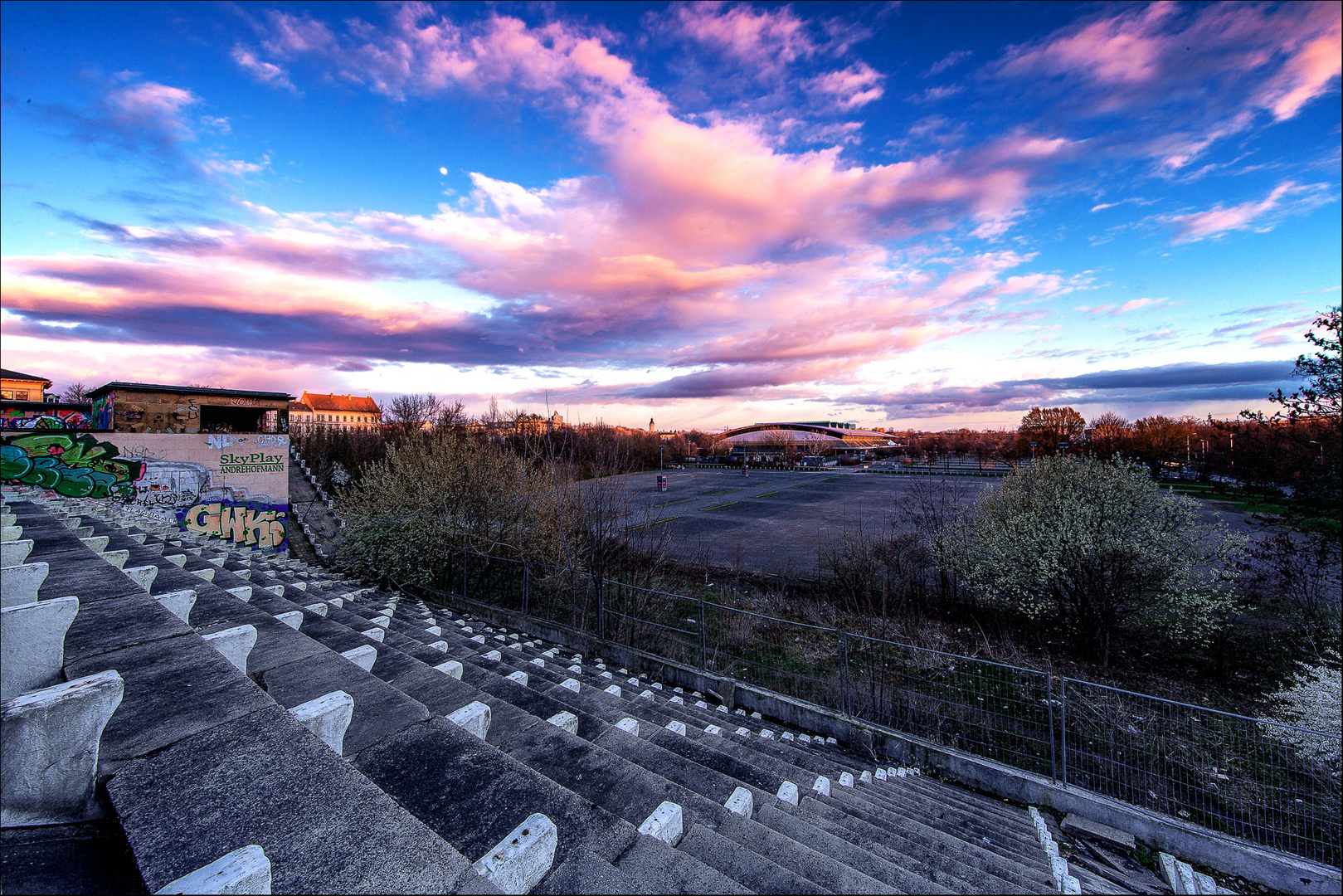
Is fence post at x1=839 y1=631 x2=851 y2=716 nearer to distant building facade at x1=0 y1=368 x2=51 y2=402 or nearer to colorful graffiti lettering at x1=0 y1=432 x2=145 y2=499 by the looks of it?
colorful graffiti lettering at x1=0 y1=432 x2=145 y2=499

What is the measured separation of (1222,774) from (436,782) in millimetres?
9169

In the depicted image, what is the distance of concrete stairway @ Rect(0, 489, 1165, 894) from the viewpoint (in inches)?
60.9

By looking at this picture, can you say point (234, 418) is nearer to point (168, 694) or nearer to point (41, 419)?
point (41, 419)

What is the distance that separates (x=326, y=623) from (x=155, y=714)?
3.87 metres

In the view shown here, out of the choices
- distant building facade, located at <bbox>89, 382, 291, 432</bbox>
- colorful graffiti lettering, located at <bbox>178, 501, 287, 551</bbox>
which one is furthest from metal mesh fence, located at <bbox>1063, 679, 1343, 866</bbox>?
distant building facade, located at <bbox>89, 382, 291, 432</bbox>

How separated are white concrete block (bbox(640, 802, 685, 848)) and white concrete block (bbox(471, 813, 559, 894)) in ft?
3.04

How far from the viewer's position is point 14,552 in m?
4.28

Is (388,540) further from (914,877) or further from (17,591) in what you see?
(914,877)

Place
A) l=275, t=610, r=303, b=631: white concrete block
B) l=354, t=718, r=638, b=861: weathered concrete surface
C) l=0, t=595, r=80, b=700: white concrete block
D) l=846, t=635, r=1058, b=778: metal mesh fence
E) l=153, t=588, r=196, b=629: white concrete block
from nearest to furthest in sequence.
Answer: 1. l=354, t=718, r=638, b=861: weathered concrete surface
2. l=0, t=595, r=80, b=700: white concrete block
3. l=153, t=588, r=196, b=629: white concrete block
4. l=275, t=610, r=303, b=631: white concrete block
5. l=846, t=635, r=1058, b=778: metal mesh fence

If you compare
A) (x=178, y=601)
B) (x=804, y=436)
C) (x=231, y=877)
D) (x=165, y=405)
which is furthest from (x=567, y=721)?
(x=804, y=436)

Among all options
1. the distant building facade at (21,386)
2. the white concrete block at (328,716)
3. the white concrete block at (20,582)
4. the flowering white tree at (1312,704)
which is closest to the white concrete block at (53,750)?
the white concrete block at (328,716)

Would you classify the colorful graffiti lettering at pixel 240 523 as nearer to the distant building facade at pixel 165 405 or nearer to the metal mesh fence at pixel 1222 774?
the distant building facade at pixel 165 405

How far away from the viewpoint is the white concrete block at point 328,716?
223cm

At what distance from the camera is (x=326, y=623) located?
5445 millimetres
